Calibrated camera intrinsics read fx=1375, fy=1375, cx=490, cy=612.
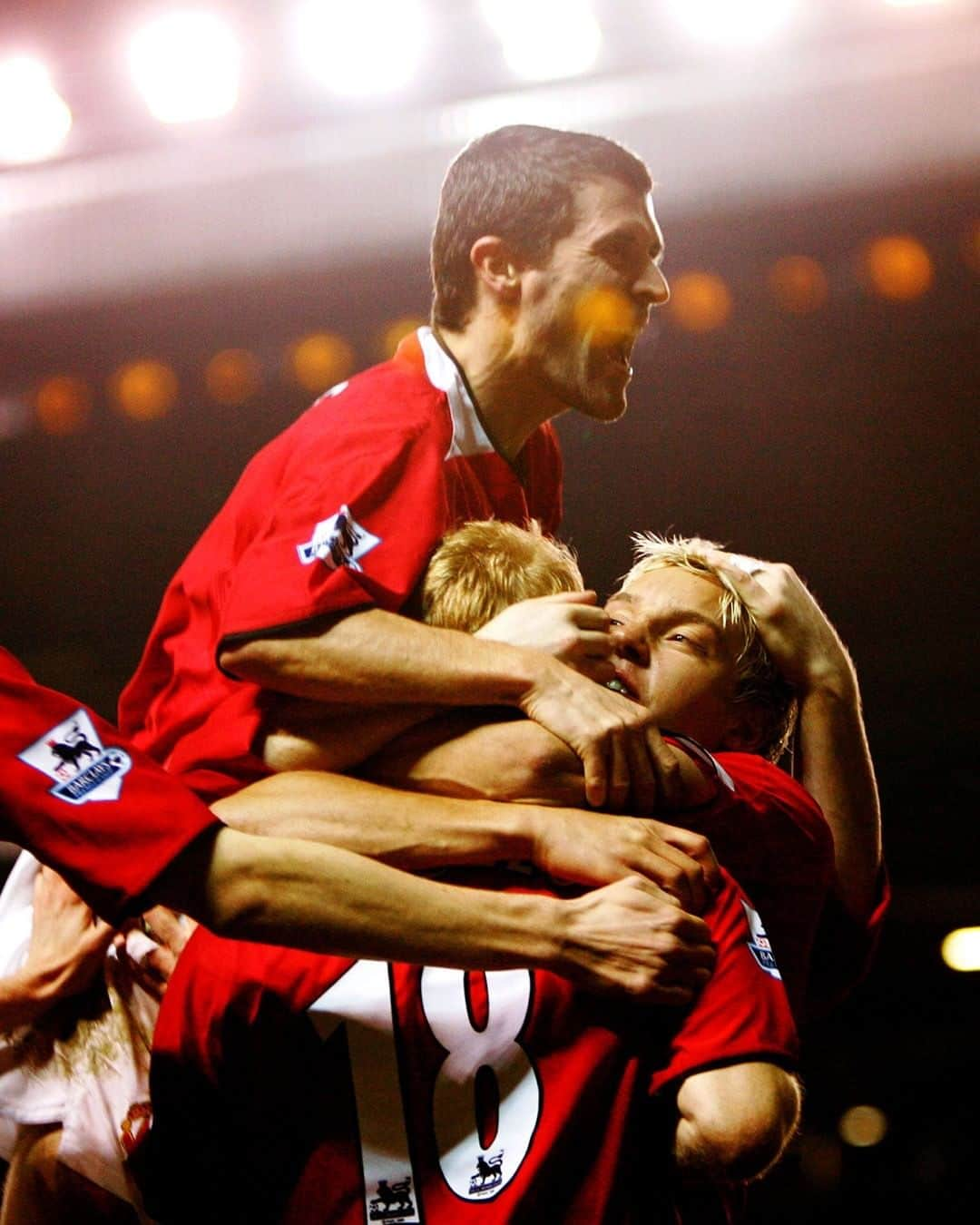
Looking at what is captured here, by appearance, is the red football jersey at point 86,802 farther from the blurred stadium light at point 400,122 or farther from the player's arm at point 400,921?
the blurred stadium light at point 400,122

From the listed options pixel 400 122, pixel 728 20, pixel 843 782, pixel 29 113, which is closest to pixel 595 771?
pixel 843 782

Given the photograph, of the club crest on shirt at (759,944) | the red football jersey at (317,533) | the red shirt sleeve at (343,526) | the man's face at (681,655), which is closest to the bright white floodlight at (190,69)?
the red football jersey at (317,533)

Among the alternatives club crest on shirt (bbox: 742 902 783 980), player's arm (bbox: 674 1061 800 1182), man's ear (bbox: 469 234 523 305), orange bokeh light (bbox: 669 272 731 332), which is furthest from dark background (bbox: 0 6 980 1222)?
player's arm (bbox: 674 1061 800 1182)

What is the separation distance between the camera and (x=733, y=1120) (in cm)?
92

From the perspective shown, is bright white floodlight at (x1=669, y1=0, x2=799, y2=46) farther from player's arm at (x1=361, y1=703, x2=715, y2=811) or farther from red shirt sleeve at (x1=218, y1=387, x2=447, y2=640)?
player's arm at (x1=361, y1=703, x2=715, y2=811)

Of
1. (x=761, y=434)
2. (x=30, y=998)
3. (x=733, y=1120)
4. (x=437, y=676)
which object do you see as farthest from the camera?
(x=761, y=434)

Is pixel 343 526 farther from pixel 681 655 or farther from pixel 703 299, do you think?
pixel 703 299

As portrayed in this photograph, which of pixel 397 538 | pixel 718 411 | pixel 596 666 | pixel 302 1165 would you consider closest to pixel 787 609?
pixel 596 666

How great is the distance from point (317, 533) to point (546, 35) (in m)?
0.98

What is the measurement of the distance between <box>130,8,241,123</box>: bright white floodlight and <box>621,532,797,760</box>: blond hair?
3.14 ft

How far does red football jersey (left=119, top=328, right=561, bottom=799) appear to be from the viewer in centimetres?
117

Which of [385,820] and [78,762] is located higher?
[78,762]

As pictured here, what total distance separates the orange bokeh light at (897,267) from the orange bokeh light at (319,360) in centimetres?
69

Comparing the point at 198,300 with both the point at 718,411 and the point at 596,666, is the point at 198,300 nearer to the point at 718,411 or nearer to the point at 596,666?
the point at 718,411
